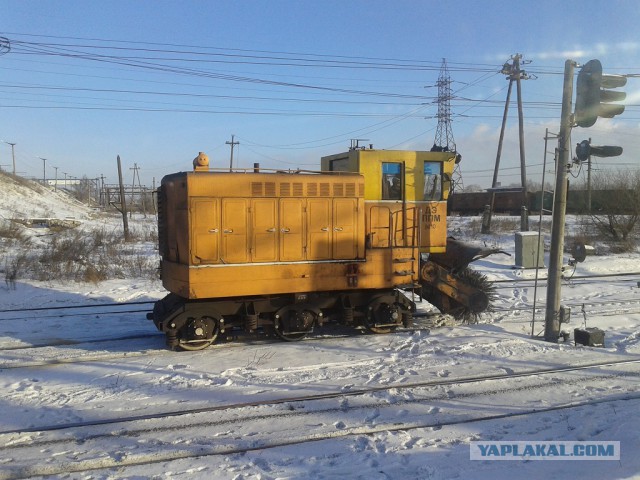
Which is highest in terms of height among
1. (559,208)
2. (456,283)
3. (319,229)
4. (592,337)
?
(559,208)

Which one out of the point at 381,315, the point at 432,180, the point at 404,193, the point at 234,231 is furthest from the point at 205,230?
the point at 432,180

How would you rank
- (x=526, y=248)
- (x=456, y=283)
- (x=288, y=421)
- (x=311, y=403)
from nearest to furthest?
(x=288, y=421), (x=311, y=403), (x=456, y=283), (x=526, y=248)

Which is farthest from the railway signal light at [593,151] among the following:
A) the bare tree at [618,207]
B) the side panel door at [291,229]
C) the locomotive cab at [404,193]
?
the bare tree at [618,207]

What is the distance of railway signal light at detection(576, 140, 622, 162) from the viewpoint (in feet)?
27.1

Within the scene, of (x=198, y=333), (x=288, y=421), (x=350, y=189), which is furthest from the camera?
(x=350, y=189)

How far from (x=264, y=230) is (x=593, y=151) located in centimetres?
574

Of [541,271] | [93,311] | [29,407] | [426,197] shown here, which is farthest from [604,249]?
[29,407]

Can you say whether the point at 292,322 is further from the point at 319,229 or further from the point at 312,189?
the point at 312,189

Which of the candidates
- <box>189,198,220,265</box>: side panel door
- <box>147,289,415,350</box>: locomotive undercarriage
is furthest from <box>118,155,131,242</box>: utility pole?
<box>189,198,220,265</box>: side panel door

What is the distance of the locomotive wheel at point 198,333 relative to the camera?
8406 millimetres

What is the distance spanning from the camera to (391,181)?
375 inches

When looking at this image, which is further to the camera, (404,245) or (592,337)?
(404,245)

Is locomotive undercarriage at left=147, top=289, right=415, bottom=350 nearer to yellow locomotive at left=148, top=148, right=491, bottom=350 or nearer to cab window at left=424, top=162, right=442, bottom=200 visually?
yellow locomotive at left=148, top=148, right=491, bottom=350

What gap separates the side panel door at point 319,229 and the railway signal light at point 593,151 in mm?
4408
